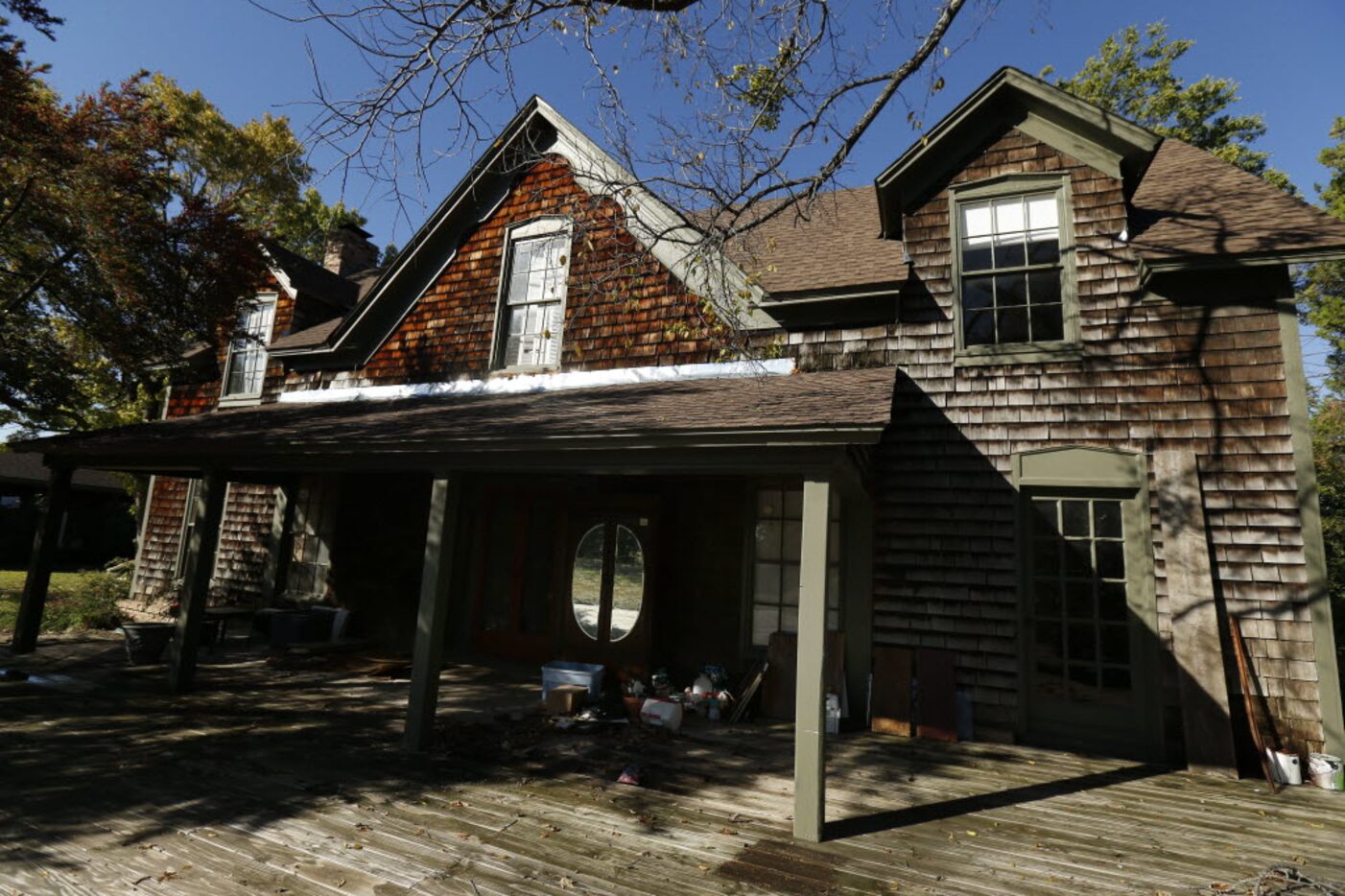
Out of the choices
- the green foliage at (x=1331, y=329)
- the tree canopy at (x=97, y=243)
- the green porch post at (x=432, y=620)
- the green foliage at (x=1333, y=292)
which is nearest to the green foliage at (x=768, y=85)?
the green porch post at (x=432, y=620)

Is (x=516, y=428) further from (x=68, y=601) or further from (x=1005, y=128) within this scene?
(x=68, y=601)

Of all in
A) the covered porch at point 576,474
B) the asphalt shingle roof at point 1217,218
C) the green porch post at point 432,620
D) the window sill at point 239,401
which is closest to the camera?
the covered porch at point 576,474

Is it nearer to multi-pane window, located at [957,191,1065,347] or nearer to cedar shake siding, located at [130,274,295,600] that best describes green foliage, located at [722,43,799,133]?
multi-pane window, located at [957,191,1065,347]

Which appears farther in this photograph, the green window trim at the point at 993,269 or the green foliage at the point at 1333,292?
the green foliage at the point at 1333,292

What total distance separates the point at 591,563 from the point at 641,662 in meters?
1.48

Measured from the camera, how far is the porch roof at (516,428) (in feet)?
15.9

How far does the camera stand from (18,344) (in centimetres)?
1191

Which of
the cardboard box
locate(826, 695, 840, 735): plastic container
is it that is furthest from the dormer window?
the cardboard box

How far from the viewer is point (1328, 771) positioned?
5277 millimetres

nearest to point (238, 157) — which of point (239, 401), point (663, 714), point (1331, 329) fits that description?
point (239, 401)

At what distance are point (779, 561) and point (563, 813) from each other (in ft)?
13.3

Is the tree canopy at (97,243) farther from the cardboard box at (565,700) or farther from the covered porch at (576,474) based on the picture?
the cardboard box at (565,700)

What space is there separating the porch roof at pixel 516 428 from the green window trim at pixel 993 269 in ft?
3.37

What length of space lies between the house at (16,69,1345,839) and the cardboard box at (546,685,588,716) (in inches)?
45.9
